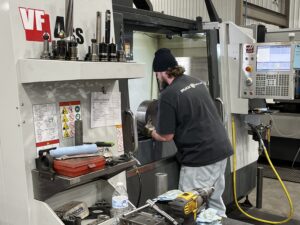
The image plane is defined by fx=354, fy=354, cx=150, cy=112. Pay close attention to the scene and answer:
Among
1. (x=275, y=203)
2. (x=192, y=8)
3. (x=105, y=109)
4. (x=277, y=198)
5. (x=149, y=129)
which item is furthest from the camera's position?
(x=192, y=8)

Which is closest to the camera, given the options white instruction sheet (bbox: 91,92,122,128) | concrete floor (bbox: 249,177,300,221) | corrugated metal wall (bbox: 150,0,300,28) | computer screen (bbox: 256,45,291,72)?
white instruction sheet (bbox: 91,92,122,128)

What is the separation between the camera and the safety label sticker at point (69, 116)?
127 centimetres

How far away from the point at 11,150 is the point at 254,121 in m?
2.21

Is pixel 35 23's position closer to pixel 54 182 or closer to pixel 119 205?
pixel 54 182

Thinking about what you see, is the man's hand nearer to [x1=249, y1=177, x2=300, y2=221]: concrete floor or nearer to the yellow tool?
the yellow tool

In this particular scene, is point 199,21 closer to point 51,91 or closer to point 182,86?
point 182,86

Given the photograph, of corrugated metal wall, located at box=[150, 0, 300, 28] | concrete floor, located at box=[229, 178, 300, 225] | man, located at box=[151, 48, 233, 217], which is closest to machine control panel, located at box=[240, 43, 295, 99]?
man, located at box=[151, 48, 233, 217]

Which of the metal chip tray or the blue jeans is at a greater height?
the metal chip tray

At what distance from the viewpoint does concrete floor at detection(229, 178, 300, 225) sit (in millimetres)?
3092

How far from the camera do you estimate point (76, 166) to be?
1096 mm

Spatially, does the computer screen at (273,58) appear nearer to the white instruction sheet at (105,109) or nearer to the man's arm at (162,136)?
the man's arm at (162,136)

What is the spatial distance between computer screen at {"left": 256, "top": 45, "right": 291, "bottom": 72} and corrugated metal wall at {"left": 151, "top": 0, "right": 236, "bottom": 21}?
319cm

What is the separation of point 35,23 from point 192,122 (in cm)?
121

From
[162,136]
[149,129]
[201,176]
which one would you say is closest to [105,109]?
[162,136]
